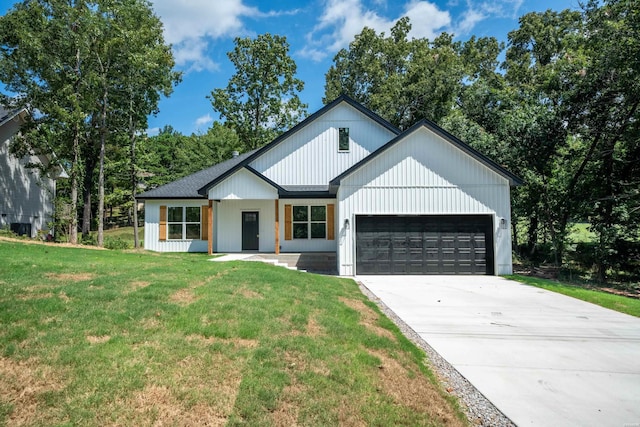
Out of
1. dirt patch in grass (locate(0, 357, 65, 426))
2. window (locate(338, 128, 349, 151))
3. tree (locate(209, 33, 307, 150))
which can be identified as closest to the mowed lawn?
dirt patch in grass (locate(0, 357, 65, 426))

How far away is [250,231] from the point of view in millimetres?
16594

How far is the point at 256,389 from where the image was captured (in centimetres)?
308

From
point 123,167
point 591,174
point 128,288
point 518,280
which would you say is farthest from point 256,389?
point 123,167

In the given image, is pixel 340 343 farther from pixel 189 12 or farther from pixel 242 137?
pixel 242 137

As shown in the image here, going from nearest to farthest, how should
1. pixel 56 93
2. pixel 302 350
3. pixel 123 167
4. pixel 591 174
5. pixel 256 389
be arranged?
pixel 256 389 → pixel 302 350 → pixel 591 174 → pixel 56 93 → pixel 123 167

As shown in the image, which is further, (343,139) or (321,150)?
(343,139)

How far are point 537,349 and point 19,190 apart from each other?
23673 mm

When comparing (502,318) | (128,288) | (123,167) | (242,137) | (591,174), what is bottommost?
(502,318)

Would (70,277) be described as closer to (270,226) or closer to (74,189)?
(270,226)

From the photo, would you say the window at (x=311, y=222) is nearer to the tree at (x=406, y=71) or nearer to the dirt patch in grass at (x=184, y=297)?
the dirt patch in grass at (x=184, y=297)

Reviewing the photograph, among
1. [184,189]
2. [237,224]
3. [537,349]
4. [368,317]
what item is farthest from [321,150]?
[537,349]

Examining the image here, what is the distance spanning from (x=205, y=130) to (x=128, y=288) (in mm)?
43876

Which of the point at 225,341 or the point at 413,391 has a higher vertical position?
the point at 225,341

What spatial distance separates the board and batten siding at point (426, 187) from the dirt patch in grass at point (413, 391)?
8.26 m
